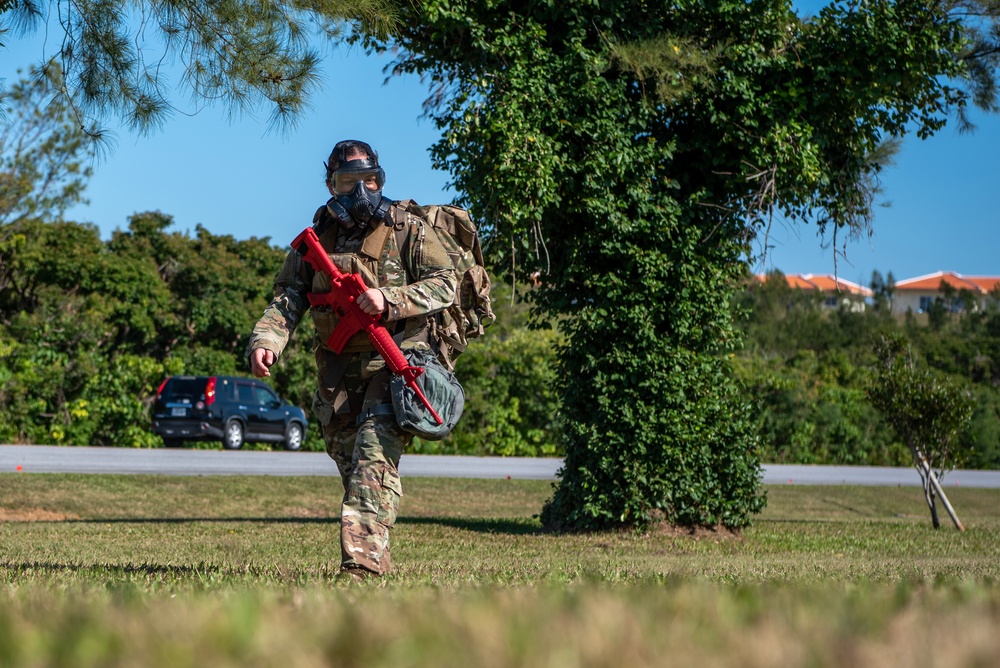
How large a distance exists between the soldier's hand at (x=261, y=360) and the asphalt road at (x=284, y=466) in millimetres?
13000

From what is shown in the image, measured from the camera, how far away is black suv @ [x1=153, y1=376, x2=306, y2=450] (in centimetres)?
2331

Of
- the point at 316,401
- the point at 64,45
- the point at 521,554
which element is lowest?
the point at 521,554

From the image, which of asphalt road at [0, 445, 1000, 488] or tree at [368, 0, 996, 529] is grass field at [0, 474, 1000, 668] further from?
asphalt road at [0, 445, 1000, 488]

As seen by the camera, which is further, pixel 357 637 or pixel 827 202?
pixel 827 202

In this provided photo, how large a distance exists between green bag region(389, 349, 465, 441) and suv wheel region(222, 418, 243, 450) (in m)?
18.9

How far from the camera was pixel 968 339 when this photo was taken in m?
47.3

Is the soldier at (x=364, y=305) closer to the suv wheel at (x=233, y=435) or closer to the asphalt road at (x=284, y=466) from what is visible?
the asphalt road at (x=284, y=466)

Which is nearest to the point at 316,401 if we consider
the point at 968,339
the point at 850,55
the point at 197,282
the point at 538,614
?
the point at 538,614

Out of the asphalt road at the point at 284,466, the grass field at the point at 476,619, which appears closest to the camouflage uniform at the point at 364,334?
the grass field at the point at 476,619

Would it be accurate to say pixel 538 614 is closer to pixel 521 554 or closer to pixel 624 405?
pixel 521 554

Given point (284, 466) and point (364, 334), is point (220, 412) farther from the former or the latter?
point (364, 334)

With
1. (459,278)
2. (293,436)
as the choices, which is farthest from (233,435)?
(459,278)

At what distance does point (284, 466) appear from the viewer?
69.7ft

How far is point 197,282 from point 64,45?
21123 mm
